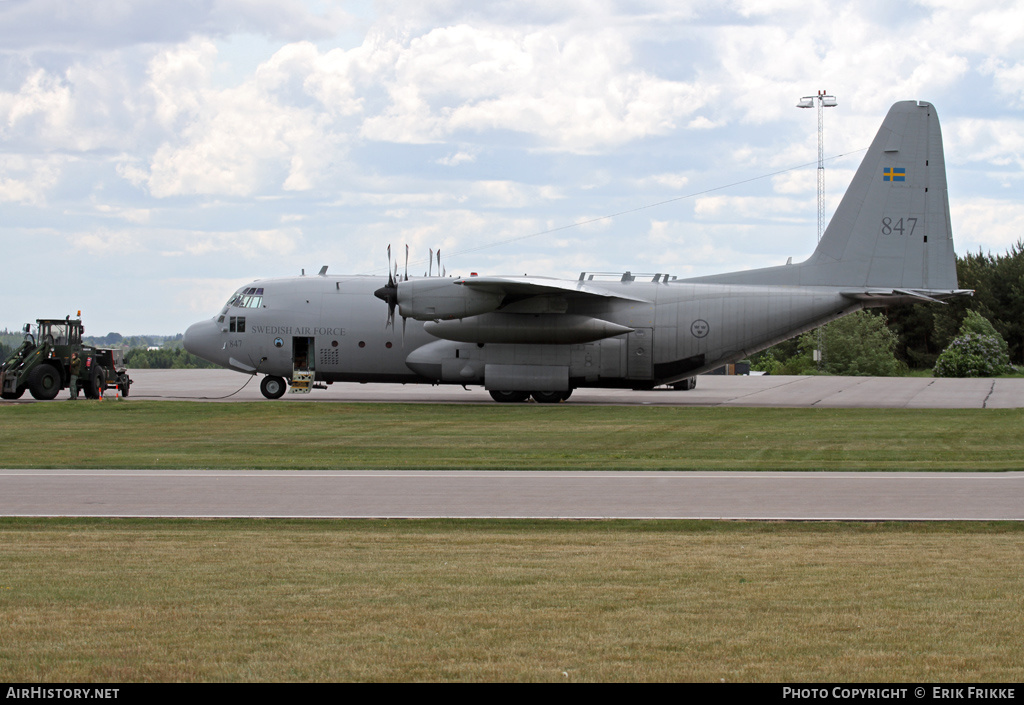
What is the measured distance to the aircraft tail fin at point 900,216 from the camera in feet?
111

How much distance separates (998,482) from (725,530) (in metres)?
6.89

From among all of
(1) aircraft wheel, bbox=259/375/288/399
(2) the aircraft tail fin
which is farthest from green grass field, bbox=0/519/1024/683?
(1) aircraft wheel, bbox=259/375/288/399

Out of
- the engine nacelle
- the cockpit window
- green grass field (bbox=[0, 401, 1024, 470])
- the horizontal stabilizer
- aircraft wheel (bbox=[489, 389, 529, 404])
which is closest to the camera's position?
green grass field (bbox=[0, 401, 1024, 470])

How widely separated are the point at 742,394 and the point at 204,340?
2197 centimetres

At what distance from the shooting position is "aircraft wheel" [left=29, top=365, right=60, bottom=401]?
3497 cm

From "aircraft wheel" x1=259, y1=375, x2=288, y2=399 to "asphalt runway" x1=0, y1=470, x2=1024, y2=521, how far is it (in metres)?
20.0

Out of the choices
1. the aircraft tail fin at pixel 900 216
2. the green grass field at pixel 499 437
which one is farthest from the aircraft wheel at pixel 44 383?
the aircraft tail fin at pixel 900 216

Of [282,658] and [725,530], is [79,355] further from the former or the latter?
[282,658]

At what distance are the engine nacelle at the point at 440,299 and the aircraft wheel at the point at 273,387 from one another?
6.98 metres

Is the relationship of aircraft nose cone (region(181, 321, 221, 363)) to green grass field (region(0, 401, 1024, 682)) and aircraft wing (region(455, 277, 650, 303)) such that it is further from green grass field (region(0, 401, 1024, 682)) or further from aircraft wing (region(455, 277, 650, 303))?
green grass field (region(0, 401, 1024, 682))

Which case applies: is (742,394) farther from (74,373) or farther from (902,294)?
(74,373)

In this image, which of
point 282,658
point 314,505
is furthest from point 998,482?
point 282,658

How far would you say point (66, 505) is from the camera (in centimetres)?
1393

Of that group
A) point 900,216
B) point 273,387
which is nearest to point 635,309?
point 900,216
